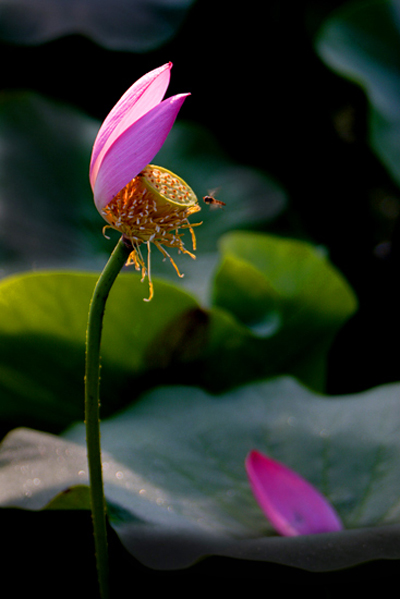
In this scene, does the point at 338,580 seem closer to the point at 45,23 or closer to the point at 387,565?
the point at 387,565

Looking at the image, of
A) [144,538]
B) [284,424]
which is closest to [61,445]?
[144,538]

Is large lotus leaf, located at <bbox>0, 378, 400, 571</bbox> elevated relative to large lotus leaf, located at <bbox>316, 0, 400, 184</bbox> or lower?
lower

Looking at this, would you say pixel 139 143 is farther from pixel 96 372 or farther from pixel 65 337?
pixel 65 337

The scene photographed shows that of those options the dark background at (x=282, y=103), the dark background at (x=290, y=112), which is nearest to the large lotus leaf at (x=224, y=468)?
the dark background at (x=290, y=112)

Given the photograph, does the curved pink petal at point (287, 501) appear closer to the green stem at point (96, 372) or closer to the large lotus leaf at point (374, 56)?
the green stem at point (96, 372)

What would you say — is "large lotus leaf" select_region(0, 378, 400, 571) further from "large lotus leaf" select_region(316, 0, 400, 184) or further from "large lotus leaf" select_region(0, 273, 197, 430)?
"large lotus leaf" select_region(316, 0, 400, 184)

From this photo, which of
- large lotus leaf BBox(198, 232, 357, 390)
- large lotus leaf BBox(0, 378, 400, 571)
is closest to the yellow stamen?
large lotus leaf BBox(0, 378, 400, 571)

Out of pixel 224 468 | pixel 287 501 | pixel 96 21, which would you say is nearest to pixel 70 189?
pixel 96 21
